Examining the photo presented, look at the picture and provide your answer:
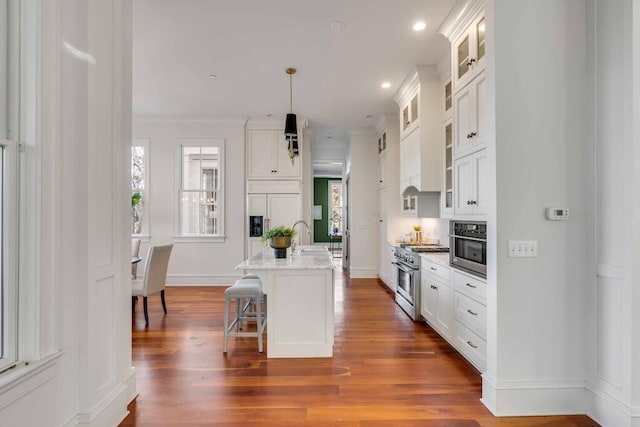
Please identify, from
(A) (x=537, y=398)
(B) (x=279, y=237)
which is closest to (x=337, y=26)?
(B) (x=279, y=237)

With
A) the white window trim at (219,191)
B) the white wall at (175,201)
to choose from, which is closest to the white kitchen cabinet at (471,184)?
the white wall at (175,201)

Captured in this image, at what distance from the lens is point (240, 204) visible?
20.4ft

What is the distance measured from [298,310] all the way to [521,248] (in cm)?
178

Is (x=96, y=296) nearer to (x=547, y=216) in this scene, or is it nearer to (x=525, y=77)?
(x=547, y=216)

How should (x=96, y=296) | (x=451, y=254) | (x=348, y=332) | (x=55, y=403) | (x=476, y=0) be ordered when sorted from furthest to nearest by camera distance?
(x=348, y=332) < (x=451, y=254) < (x=476, y=0) < (x=96, y=296) < (x=55, y=403)

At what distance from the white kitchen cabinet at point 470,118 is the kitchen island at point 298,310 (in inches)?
60.5

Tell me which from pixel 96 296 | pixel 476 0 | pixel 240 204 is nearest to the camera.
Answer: pixel 96 296

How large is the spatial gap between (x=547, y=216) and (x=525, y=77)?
0.90m

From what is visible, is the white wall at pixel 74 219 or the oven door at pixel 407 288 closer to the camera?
the white wall at pixel 74 219

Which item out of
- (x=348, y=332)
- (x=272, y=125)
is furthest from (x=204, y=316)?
(x=272, y=125)

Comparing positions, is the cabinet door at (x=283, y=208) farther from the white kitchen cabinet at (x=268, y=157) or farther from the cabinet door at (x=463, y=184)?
the cabinet door at (x=463, y=184)

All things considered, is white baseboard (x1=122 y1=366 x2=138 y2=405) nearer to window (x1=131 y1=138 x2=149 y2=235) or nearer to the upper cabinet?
the upper cabinet

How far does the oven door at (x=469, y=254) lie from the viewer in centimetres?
257

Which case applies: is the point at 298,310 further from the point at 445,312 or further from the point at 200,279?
the point at 200,279
